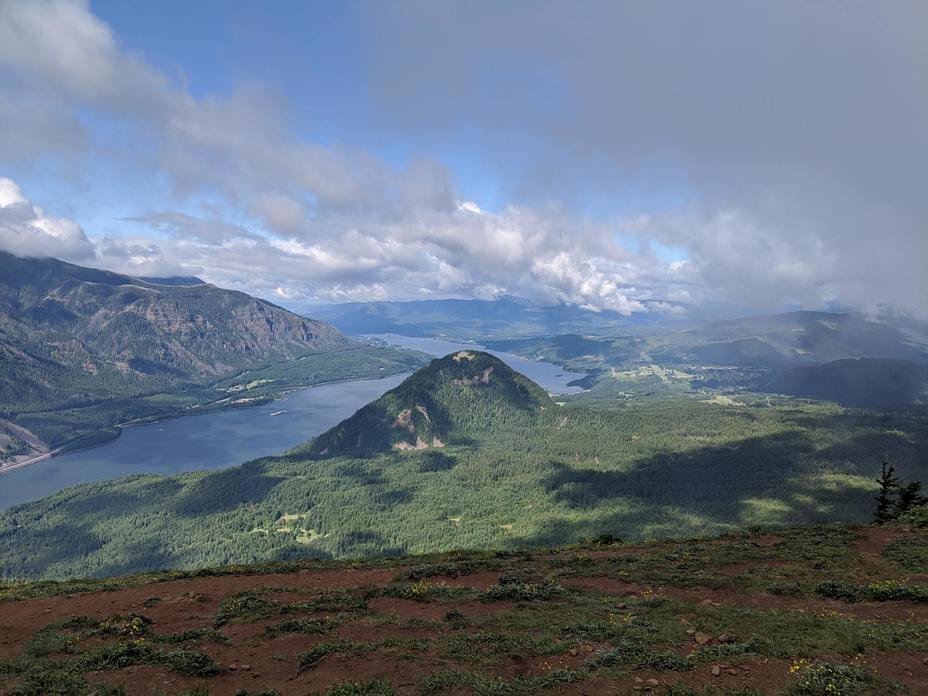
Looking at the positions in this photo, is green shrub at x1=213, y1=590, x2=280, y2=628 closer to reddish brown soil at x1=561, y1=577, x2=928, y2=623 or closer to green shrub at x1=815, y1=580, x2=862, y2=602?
reddish brown soil at x1=561, y1=577, x2=928, y2=623

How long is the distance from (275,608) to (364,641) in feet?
29.2

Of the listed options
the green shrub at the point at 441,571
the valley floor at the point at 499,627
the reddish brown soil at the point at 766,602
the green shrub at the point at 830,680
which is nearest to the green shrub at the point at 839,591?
the valley floor at the point at 499,627

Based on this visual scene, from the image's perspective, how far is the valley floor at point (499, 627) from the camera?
683 inches

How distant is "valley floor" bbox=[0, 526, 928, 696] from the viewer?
1734 centimetres

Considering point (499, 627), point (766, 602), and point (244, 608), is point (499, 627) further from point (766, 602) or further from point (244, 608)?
point (766, 602)

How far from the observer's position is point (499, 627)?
23.4 metres

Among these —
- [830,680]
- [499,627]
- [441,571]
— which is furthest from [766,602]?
[441,571]

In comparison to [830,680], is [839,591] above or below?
below

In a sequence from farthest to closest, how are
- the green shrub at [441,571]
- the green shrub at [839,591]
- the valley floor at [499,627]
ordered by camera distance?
the green shrub at [441,571], the green shrub at [839,591], the valley floor at [499,627]

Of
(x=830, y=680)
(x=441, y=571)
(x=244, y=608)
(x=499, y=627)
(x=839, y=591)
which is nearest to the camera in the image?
(x=830, y=680)

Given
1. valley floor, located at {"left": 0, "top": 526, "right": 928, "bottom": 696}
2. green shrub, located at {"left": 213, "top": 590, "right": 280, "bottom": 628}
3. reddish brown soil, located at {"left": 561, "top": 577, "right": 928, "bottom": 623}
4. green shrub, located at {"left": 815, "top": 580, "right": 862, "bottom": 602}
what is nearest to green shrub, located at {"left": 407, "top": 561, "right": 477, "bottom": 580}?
valley floor, located at {"left": 0, "top": 526, "right": 928, "bottom": 696}

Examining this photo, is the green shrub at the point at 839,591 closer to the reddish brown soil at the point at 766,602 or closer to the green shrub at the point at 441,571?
the reddish brown soil at the point at 766,602

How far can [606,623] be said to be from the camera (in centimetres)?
2297

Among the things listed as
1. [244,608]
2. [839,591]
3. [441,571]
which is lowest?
[441,571]
